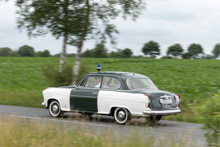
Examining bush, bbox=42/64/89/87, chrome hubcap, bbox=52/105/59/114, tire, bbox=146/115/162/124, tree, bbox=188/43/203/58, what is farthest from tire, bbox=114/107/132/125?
tree, bbox=188/43/203/58

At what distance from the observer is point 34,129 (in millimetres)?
7953

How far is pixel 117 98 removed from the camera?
11.5 m

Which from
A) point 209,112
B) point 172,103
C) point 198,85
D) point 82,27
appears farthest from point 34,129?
point 198,85

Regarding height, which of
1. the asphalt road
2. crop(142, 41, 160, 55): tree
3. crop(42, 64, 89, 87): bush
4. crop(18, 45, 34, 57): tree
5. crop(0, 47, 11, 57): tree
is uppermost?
crop(0, 47, 11, 57): tree

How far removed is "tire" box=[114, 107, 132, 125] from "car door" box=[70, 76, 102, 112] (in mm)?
845

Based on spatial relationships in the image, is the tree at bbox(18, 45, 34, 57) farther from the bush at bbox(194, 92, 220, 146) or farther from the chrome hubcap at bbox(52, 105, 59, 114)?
the bush at bbox(194, 92, 220, 146)

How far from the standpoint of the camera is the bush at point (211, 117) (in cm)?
577

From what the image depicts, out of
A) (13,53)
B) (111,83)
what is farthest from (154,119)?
(13,53)

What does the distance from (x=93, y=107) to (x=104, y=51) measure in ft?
21.8

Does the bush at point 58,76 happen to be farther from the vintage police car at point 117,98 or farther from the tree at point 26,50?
the tree at point 26,50

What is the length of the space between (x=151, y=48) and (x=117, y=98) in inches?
2440

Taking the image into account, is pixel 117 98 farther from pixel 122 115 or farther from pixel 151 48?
pixel 151 48

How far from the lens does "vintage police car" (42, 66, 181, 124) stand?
11.0m

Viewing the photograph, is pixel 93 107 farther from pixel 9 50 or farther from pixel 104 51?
pixel 9 50
